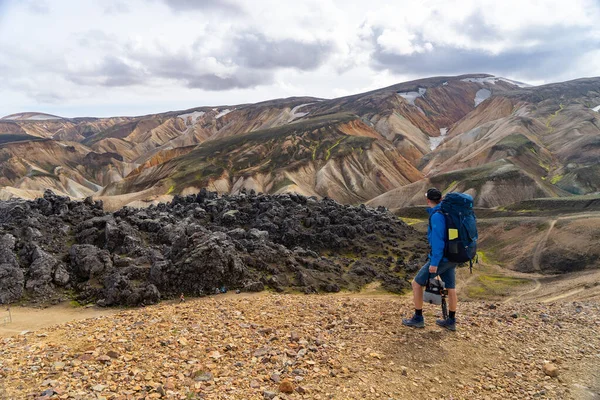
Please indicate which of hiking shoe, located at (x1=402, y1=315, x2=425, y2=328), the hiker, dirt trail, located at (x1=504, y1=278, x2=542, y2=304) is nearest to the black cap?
the hiker

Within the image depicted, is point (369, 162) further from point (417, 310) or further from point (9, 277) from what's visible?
point (417, 310)

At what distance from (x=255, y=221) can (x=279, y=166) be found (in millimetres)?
68096

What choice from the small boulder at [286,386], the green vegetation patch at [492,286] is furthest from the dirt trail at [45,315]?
the green vegetation patch at [492,286]

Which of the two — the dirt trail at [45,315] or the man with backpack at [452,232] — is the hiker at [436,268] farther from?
the dirt trail at [45,315]

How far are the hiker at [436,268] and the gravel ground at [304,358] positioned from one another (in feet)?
0.98

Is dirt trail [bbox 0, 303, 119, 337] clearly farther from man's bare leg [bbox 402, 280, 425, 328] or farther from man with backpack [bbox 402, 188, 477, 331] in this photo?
man with backpack [bbox 402, 188, 477, 331]

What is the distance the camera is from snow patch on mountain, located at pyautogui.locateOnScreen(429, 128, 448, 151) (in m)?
159

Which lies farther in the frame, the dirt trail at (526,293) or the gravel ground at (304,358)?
the dirt trail at (526,293)

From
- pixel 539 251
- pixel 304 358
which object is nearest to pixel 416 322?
pixel 304 358

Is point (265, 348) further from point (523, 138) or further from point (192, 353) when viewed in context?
point (523, 138)

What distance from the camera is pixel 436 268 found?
7.98 m

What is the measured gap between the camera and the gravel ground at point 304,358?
6.38m

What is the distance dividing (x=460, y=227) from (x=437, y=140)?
170669mm

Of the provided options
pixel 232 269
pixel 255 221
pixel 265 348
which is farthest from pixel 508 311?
pixel 255 221
